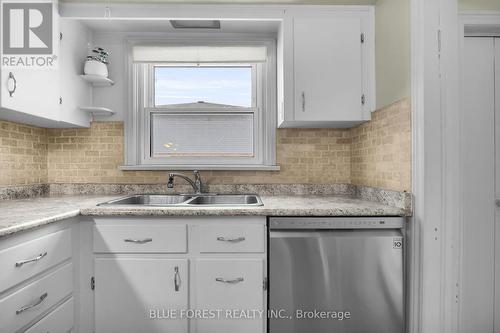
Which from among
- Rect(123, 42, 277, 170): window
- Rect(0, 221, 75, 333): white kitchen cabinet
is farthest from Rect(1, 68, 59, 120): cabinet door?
Rect(0, 221, 75, 333): white kitchen cabinet

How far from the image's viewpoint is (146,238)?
1.74 m

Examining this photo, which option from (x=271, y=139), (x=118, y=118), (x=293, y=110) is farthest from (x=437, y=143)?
(x=118, y=118)

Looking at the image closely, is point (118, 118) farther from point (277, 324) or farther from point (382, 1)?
point (382, 1)

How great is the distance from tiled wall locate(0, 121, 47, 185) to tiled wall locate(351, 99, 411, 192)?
8.38 feet

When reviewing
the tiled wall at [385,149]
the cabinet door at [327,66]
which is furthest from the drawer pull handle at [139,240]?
the tiled wall at [385,149]

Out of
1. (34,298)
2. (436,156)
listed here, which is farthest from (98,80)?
(436,156)

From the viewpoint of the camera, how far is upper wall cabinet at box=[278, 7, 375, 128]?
213cm

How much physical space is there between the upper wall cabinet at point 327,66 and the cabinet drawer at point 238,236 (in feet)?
2.79

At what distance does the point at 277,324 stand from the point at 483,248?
1.32m

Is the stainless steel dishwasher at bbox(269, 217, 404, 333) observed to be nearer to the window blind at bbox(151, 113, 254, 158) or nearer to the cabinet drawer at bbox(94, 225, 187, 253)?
the cabinet drawer at bbox(94, 225, 187, 253)

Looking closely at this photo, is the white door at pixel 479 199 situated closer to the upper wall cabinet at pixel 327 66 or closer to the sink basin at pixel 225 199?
the upper wall cabinet at pixel 327 66

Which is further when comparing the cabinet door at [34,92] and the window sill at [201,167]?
the window sill at [201,167]

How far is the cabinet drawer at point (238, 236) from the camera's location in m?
1.73

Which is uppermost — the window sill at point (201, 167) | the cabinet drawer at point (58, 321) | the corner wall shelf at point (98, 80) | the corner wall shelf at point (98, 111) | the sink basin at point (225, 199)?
the corner wall shelf at point (98, 80)
